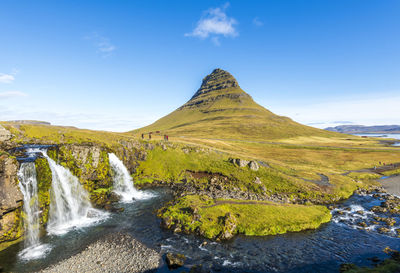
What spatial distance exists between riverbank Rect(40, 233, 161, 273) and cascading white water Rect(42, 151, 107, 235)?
8.99 metres

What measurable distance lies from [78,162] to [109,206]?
512 inches

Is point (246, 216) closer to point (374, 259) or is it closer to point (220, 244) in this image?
point (220, 244)

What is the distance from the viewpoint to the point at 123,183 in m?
51.5

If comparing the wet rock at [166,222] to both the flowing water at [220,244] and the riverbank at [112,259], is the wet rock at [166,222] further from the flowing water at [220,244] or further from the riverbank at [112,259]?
the riverbank at [112,259]

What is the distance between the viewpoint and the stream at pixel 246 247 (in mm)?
24531

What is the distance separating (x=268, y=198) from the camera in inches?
1895

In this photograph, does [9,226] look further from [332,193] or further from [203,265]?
[332,193]

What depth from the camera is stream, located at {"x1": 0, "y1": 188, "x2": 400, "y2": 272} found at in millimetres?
24531

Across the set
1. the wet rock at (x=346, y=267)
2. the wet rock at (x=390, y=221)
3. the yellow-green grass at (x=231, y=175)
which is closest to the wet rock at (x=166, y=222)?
the yellow-green grass at (x=231, y=175)

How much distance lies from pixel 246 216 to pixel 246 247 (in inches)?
293

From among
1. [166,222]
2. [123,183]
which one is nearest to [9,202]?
[166,222]

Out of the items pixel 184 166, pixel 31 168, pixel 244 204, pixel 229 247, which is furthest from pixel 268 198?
pixel 31 168

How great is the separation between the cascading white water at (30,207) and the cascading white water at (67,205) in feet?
7.32

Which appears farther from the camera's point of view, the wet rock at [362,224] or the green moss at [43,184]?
the wet rock at [362,224]
